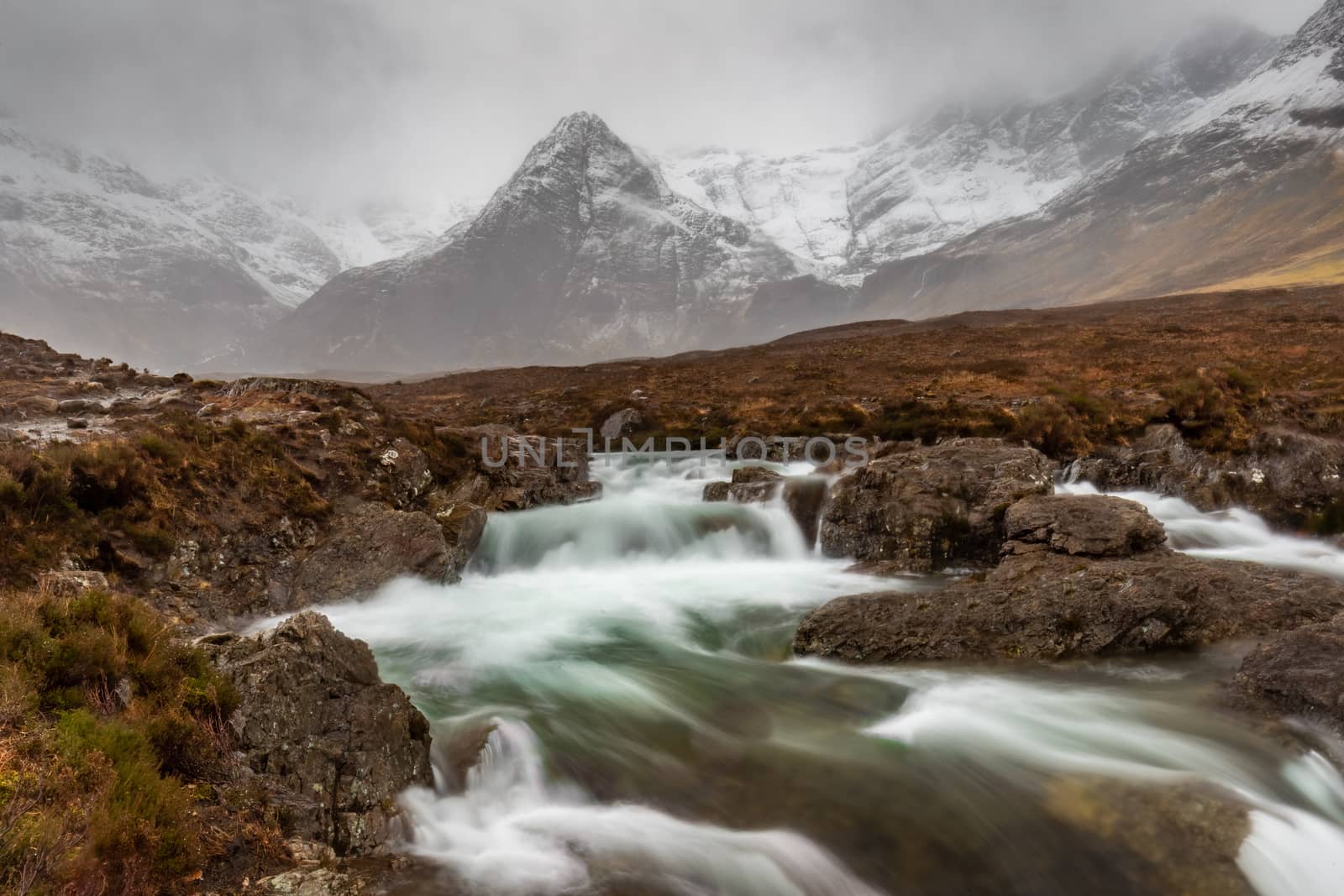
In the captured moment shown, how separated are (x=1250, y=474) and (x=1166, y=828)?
1544 centimetres

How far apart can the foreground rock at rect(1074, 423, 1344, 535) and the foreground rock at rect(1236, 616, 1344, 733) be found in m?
10.4

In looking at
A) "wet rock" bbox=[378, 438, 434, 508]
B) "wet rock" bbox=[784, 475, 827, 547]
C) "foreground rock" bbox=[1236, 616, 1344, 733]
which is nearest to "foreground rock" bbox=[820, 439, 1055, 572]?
"wet rock" bbox=[784, 475, 827, 547]

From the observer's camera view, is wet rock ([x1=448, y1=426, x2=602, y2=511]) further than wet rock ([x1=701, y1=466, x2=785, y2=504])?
Yes

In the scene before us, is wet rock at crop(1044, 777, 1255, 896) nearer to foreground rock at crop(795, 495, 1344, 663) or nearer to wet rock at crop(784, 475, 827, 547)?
foreground rock at crop(795, 495, 1344, 663)

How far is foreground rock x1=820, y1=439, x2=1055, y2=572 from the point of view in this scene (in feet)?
45.1

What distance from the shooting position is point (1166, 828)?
5.85 m

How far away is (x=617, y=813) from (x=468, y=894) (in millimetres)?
1993

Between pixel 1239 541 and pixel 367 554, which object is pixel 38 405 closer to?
pixel 367 554

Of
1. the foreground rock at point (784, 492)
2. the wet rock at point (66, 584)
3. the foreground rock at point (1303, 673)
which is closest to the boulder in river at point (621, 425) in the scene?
the foreground rock at point (784, 492)

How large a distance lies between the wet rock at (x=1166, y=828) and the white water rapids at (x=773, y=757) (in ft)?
0.44

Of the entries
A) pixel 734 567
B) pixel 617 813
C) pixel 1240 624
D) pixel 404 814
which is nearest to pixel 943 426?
pixel 734 567

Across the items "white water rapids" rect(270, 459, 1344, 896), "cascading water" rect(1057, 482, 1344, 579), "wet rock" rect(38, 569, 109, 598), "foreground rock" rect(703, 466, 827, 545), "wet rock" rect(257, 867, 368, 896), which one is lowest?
"white water rapids" rect(270, 459, 1344, 896)

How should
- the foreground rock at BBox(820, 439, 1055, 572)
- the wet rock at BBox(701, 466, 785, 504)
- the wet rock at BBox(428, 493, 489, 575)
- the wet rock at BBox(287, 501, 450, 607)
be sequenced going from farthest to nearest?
1. the wet rock at BBox(701, 466, 785, 504)
2. the wet rock at BBox(428, 493, 489, 575)
3. the foreground rock at BBox(820, 439, 1055, 572)
4. the wet rock at BBox(287, 501, 450, 607)

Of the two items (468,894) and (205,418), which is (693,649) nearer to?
(468,894)
